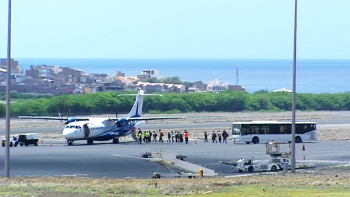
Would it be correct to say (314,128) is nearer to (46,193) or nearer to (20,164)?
(20,164)

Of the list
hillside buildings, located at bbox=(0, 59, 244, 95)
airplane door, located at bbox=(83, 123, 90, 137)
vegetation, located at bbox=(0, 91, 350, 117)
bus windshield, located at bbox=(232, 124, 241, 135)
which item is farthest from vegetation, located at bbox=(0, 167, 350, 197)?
hillside buildings, located at bbox=(0, 59, 244, 95)

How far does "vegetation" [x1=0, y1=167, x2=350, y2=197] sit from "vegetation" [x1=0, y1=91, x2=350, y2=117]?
214ft

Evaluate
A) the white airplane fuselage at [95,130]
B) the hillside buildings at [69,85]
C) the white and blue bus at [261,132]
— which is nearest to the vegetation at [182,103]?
the hillside buildings at [69,85]

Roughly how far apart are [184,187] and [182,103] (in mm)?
82823

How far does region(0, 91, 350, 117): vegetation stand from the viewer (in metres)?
99.4

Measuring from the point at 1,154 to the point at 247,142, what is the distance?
20.6m

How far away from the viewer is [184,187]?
2722 cm

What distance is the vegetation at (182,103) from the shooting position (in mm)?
99375

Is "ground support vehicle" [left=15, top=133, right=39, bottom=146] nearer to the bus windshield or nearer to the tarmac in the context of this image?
the tarmac

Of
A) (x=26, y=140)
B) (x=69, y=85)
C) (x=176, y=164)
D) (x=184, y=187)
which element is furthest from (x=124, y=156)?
(x=69, y=85)

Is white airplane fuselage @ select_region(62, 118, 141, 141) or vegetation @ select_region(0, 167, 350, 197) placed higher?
white airplane fuselage @ select_region(62, 118, 141, 141)

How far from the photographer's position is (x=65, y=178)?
31.9 metres

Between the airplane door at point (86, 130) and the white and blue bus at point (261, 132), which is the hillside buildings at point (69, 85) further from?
the white and blue bus at point (261, 132)

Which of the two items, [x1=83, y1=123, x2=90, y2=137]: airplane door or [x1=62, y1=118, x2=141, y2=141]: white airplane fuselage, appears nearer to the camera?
[x1=62, y1=118, x2=141, y2=141]: white airplane fuselage
